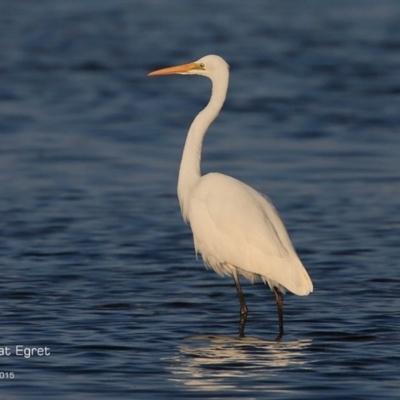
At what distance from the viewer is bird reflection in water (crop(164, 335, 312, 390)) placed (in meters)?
7.16

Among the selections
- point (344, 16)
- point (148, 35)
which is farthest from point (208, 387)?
point (344, 16)

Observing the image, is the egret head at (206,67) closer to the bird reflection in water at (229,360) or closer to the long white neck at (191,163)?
the long white neck at (191,163)

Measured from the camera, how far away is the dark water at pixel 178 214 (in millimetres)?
7398

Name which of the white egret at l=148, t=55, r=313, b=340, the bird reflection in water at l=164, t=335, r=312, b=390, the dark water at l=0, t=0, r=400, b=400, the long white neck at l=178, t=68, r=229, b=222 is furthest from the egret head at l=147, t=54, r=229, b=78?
the bird reflection in water at l=164, t=335, r=312, b=390

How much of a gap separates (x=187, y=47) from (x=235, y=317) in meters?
17.0

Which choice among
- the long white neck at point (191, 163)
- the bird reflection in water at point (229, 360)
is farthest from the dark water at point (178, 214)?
the long white neck at point (191, 163)

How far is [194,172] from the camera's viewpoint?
898cm

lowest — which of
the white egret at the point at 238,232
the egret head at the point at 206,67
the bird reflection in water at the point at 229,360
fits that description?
the bird reflection in water at the point at 229,360

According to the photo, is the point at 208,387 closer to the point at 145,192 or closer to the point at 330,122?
the point at 145,192

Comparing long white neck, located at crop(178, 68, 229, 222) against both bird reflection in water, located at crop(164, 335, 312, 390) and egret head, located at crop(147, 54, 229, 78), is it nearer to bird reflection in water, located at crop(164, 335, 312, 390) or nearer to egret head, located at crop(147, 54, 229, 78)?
egret head, located at crop(147, 54, 229, 78)

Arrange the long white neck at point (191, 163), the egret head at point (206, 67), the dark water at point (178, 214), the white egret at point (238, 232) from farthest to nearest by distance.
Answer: the egret head at point (206, 67)
the long white neck at point (191, 163)
the white egret at point (238, 232)
the dark water at point (178, 214)

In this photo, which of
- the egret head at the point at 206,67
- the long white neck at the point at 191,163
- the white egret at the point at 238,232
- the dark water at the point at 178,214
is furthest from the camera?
the egret head at the point at 206,67

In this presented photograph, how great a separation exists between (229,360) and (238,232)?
122 centimetres

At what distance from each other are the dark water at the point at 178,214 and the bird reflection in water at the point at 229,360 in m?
0.02
